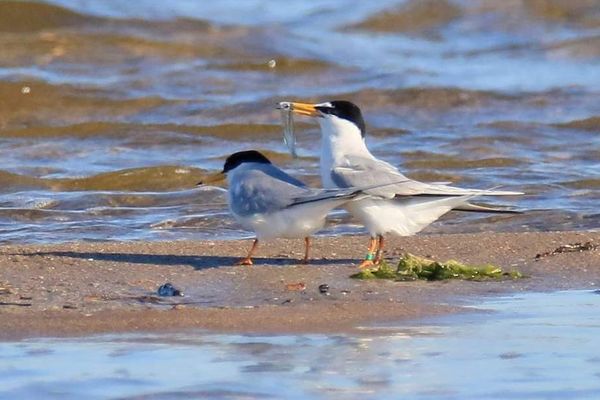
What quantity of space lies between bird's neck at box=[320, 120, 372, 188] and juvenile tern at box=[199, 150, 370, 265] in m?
0.36

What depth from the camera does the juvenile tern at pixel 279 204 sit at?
6.87 metres

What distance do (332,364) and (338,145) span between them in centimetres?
306

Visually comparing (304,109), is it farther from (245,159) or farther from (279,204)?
(279,204)

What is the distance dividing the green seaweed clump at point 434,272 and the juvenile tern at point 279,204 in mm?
417

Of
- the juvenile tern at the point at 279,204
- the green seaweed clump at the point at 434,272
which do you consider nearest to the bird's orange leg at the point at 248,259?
the juvenile tern at the point at 279,204

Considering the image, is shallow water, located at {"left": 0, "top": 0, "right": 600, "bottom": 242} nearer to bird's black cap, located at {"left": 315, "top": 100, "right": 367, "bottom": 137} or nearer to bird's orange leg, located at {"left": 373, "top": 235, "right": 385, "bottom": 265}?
bird's black cap, located at {"left": 315, "top": 100, "right": 367, "bottom": 137}

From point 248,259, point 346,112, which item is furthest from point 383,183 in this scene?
point 346,112

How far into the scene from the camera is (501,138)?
12102mm

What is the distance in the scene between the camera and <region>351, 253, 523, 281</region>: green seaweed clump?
21.6 feet

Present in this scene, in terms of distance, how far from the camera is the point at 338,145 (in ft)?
25.2

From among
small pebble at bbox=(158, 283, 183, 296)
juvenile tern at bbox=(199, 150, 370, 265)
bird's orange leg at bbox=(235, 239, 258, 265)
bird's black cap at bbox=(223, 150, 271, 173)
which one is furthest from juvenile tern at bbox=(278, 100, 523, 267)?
small pebble at bbox=(158, 283, 183, 296)

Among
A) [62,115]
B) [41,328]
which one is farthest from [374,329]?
[62,115]

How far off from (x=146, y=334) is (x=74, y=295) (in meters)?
0.87

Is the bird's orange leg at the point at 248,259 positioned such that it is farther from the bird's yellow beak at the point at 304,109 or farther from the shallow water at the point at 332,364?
the shallow water at the point at 332,364
